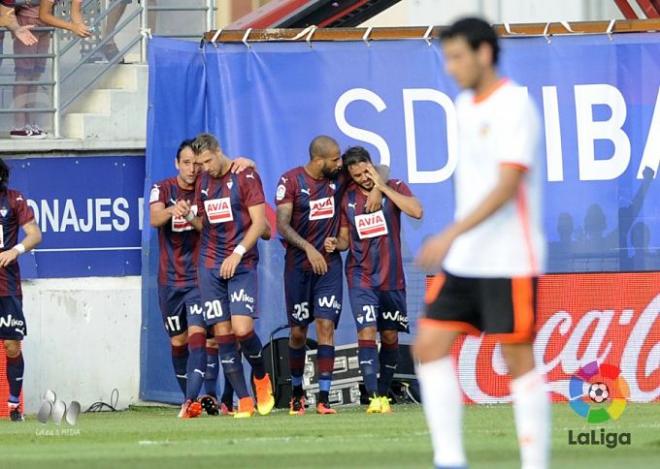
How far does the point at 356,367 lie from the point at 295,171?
197 centimetres

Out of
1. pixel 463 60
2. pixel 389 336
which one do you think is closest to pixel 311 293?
pixel 389 336

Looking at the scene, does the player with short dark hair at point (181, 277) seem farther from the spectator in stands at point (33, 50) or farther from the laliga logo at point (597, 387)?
the laliga logo at point (597, 387)

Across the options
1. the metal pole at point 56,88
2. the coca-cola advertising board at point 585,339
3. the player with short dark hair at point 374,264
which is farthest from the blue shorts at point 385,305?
the metal pole at point 56,88

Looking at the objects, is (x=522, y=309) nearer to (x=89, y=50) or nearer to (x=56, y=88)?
(x=56, y=88)

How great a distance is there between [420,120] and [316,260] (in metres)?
2.52

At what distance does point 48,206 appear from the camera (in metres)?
16.1

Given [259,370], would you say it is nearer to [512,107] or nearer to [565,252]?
[565,252]

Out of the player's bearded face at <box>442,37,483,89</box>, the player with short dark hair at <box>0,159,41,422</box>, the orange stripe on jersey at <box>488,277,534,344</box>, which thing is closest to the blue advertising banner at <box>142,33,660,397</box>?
the player with short dark hair at <box>0,159,41,422</box>

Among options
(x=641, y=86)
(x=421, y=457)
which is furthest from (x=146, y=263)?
(x=421, y=457)

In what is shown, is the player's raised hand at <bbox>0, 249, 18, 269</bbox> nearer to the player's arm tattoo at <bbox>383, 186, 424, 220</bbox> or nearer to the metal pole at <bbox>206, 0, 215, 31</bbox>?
the player's arm tattoo at <bbox>383, 186, 424, 220</bbox>

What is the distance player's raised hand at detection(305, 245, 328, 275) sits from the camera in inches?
527

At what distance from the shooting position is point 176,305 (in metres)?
14.0

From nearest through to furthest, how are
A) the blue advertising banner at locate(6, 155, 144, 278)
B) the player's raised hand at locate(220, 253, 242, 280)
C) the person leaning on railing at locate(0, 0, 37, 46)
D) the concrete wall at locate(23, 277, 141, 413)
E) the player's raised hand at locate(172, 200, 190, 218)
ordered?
the player's raised hand at locate(220, 253, 242, 280) < the player's raised hand at locate(172, 200, 190, 218) < the concrete wall at locate(23, 277, 141, 413) < the blue advertising banner at locate(6, 155, 144, 278) < the person leaning on railing at locate(0, 0, 37, 46)

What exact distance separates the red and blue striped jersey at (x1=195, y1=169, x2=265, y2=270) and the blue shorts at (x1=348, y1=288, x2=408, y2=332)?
1074mm
